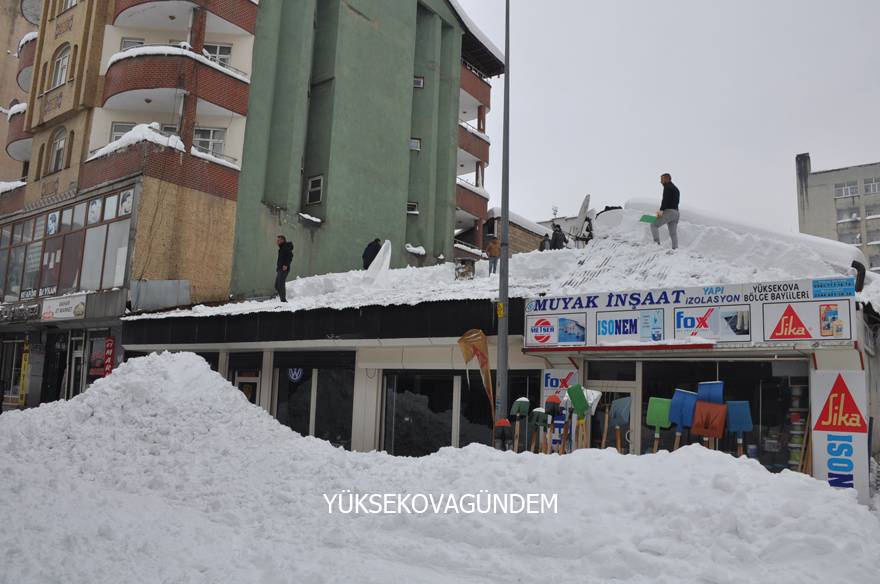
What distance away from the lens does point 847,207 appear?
198ft

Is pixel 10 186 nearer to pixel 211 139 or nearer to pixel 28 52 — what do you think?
pixel 28 52

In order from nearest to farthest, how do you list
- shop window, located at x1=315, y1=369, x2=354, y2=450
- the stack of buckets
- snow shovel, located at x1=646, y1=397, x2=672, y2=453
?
the stack of buckets → snow shovel, located at x1=646, y1=397, x2=672, y2=453 → shop window, located at x1=315, y1=369, x2=354, y2=450

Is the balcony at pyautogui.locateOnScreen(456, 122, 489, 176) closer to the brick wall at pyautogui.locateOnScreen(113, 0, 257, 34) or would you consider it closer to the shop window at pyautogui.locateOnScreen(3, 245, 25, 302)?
the brick wall at pyautogui.locateOnScreen(113, 0, 257, 34)

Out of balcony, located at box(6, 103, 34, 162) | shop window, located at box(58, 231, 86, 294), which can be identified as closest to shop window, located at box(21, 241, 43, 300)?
shop window, located at box(58, 231, 86, 294)

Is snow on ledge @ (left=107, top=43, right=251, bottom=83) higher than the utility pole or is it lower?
higher

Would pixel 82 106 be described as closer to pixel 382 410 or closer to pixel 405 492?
pixel 382 410

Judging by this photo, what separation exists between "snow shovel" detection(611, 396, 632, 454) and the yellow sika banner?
246cm

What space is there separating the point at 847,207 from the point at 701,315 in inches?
2333

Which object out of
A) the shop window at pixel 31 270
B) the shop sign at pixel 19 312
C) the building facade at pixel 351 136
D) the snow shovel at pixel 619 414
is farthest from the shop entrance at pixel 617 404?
the shop window at pixel 31 270

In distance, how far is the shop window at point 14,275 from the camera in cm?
2742

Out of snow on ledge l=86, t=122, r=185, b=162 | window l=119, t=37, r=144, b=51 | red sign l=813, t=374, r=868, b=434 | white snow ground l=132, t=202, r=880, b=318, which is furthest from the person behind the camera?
window l=119, t=37, r=144, b=51

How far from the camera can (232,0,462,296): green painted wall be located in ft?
84.2

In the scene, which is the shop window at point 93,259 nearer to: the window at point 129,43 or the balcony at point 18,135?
the window at point 129,43

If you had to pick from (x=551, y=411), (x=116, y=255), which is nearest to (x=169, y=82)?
(x=116, y=255)
